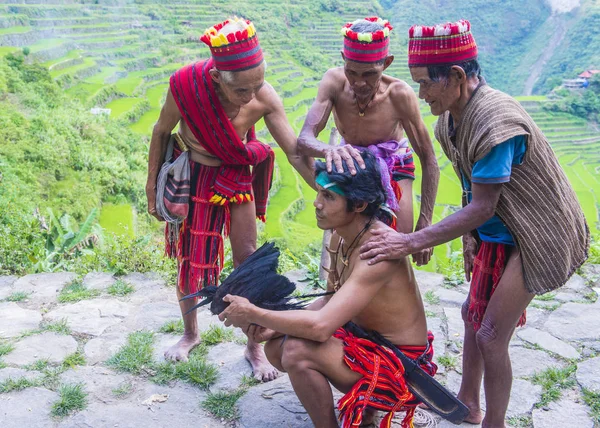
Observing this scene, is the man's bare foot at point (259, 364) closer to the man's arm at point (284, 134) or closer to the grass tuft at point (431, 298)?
the man's arm at point (284, 134)

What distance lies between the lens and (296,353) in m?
2.53

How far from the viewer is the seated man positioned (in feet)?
8.20

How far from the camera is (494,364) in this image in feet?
8.73

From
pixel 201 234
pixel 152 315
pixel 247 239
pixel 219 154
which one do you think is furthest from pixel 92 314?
pixel 219 154

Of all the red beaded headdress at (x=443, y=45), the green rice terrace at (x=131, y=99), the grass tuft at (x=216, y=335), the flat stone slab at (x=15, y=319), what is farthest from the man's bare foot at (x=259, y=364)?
the green rice terrace at (x=131, y=99)

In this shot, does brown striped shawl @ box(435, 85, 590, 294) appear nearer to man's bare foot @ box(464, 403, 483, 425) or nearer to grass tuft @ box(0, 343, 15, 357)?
man's bare foot @ box(464, 403, 483, 425)

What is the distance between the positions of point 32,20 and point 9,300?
1072 inches

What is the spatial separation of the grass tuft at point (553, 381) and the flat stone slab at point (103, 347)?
2519 mm

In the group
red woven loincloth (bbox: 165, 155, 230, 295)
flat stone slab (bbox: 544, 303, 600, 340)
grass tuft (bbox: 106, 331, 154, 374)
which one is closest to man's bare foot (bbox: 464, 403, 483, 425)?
flat stone slab (bbox: 544, 303, 600, 340)

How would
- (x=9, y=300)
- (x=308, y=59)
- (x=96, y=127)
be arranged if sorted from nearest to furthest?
(x=9, y=300), (x=96, y=127), (x=308, y=59)

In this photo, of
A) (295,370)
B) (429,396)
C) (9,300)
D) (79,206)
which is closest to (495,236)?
(429,396)

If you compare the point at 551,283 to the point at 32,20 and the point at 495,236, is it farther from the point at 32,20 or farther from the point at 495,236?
the point at 32,20

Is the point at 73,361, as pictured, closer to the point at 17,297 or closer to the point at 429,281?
the point at 17,297

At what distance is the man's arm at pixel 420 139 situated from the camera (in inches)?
134
